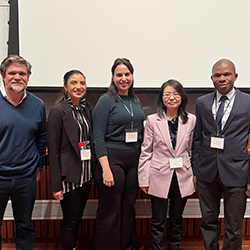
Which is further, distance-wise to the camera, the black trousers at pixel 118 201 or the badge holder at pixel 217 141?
the black trousers at pixel 118 201

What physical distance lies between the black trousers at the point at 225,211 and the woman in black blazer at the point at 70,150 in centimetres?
90

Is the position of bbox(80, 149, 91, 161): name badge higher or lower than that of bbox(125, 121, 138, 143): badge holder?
lower

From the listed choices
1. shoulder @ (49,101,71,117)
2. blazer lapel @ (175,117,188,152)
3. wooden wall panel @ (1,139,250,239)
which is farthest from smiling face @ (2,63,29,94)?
blazer lapel @ (175,117,188,152)

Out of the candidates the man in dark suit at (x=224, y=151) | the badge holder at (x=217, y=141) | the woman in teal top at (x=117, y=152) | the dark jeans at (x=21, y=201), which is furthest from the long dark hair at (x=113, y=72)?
the dark jeans at (x=21, y=201)

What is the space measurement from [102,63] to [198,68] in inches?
40.1

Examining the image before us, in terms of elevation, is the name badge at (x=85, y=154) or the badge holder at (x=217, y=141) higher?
the badge holder at (x=217, y=141)

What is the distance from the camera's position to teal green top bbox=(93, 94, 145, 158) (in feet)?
5.72

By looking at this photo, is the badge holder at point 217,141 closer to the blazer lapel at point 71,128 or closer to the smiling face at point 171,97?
the smiling face at point 171,97

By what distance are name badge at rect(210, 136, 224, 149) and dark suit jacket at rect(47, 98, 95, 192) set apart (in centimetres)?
95

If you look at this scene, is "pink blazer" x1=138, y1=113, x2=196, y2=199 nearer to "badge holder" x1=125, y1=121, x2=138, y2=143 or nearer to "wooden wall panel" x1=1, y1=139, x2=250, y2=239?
"badge holder" x1=125, y1=121, x2=138, y2=143

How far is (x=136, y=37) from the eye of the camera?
246 centimetres

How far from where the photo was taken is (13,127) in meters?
1.56

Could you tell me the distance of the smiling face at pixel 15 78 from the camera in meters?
1.55

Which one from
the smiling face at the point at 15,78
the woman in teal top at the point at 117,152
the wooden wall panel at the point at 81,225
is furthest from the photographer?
the wooden wall panel at the point at 81,225
